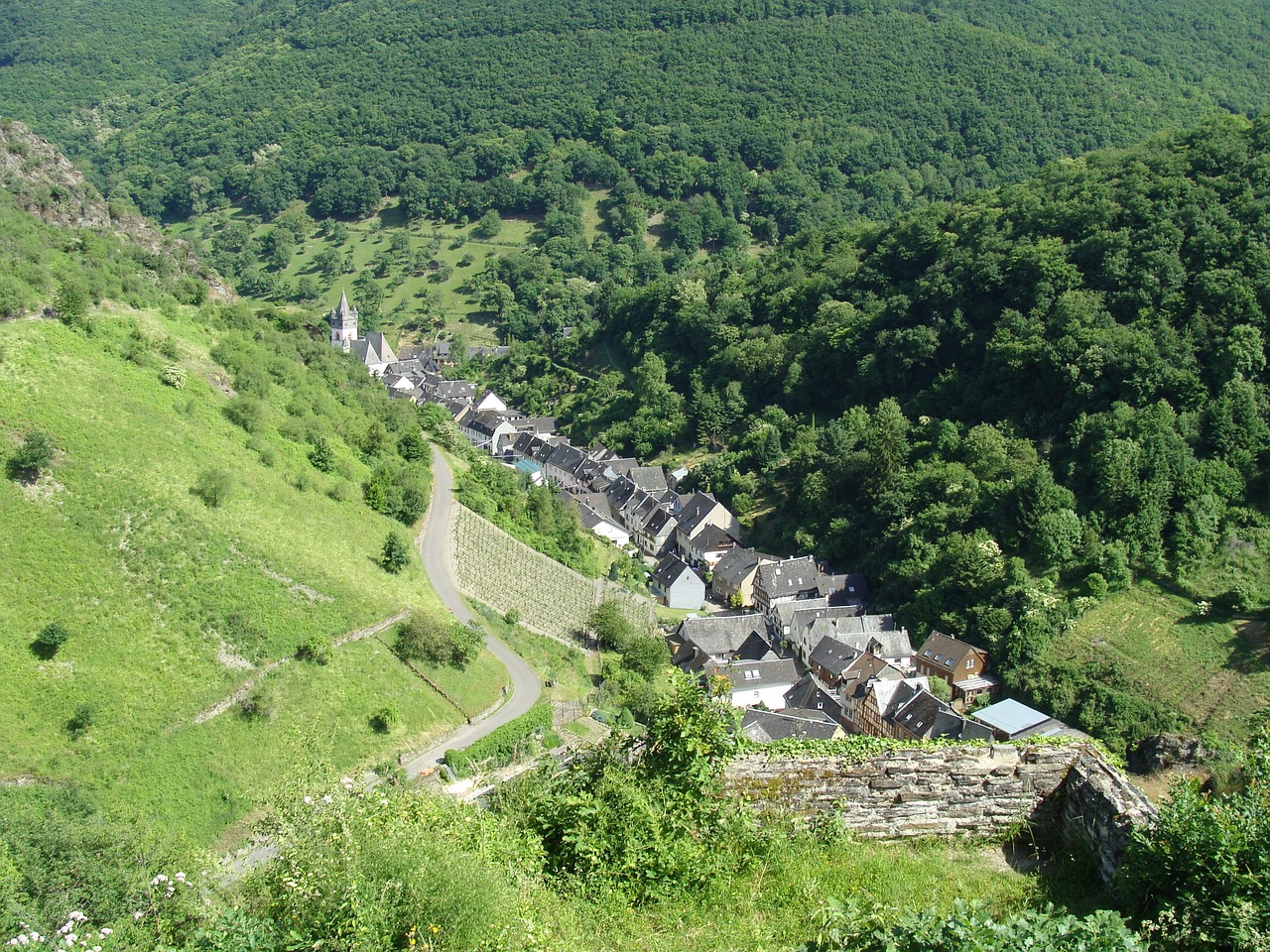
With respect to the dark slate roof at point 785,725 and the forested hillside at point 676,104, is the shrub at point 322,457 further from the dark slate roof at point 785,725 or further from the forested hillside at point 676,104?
the forested hillside at point 676,104

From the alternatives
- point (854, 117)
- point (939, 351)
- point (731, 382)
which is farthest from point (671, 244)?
point (939, 351)

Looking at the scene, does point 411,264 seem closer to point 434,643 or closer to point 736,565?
point 736,565

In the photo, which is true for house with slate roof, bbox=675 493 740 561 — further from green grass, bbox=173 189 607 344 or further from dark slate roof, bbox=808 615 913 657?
green grass, bbox=173 189 607 344

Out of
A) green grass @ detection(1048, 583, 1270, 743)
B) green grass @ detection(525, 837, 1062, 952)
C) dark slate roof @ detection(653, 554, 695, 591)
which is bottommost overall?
dark slate roof @ detection(653, 554, 695, 591)

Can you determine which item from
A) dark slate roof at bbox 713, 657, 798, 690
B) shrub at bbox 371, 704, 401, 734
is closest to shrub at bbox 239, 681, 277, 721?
shrub at bbox 371, 704, 401, 734

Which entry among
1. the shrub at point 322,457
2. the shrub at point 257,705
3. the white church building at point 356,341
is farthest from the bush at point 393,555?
the white church building at point 356,341

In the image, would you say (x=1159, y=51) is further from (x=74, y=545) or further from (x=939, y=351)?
(x=74, y=545)
